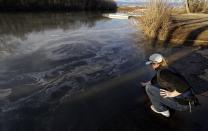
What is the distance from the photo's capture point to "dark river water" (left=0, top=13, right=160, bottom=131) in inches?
203

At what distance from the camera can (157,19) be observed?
40.3 ft

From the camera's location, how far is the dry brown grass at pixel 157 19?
40.5 feet

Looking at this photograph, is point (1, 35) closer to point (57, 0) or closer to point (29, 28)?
point (29, 28)

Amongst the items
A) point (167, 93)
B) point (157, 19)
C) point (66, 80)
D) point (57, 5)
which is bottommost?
point (66, 80)

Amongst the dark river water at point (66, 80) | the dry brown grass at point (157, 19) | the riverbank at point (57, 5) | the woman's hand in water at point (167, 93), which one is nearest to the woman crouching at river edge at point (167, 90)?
the woman's hand in water at point (167, 93)

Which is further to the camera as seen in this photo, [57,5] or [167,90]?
[57,5]

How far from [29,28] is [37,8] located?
12808 millimetres

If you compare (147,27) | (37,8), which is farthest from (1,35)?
(37,8)

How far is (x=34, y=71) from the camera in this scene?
7586mm

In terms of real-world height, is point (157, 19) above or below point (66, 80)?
above

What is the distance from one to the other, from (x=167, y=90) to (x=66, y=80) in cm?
326

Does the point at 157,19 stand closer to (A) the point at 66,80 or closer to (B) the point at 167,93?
(A) the point at 66,80

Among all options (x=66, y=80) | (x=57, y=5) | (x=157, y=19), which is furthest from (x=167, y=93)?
(x=57, y=5)

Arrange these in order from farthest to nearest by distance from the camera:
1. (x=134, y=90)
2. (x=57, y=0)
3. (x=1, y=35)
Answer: (x=57, y=0)
(x=1, y=35)
(x=134, y=90)
